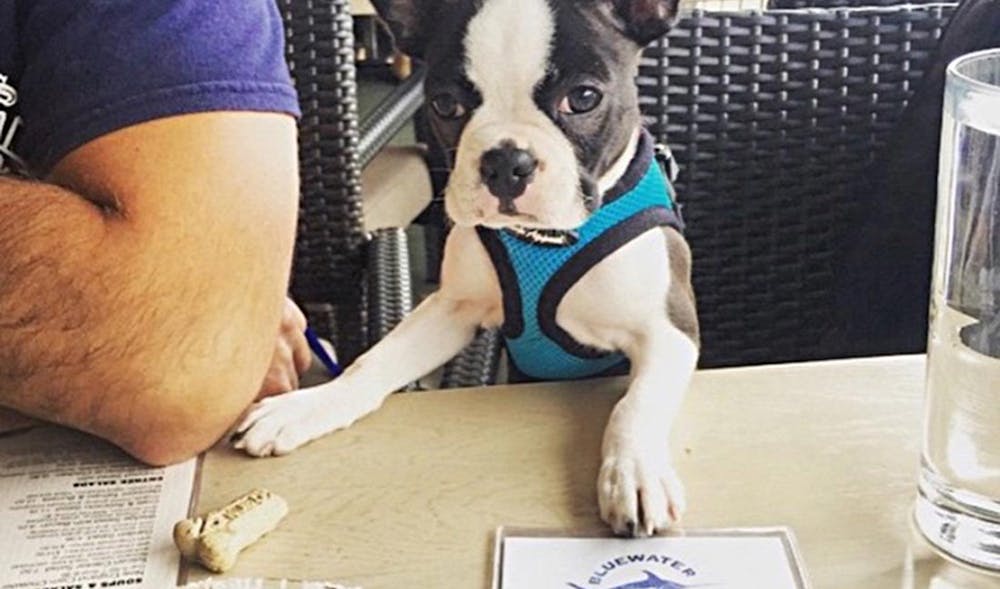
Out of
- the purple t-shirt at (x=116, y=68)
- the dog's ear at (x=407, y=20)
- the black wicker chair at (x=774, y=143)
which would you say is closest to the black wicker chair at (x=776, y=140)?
the black wicker chair at (x=774, y=143)

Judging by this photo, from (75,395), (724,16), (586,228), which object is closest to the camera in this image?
(75,395)

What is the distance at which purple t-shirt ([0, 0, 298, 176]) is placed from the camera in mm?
984

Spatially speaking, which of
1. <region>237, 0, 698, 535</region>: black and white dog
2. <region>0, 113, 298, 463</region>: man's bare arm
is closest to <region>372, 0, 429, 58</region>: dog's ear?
<region>237, 0, 698, 535</region>: black and white dog

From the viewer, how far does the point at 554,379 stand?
44.9 inches

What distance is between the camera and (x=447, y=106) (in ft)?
3.29

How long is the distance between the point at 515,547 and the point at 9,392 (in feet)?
1.27

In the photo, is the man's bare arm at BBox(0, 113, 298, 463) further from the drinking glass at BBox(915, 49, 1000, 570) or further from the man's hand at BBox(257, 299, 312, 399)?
the drinking glass at BBox(915, 49, 1000, 570)

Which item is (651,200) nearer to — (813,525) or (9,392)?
(813,525)

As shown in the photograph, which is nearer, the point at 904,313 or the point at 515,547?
the point at 515,547

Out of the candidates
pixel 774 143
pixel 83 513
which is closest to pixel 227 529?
pixel 83 513

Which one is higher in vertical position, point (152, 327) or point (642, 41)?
point (642, 41)

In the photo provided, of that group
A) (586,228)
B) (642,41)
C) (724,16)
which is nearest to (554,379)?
(586,228)

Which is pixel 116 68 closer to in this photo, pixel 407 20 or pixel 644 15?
pixel 407 20

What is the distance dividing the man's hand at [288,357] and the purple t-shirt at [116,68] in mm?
208
